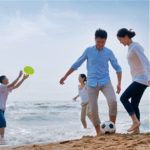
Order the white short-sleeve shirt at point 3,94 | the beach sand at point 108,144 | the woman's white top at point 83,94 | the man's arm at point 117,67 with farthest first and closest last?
1. the woman's white top at point 83,94
2. the white short-sleeve shirt at point 3,94
3. the man's arm at point 117,67
4. the beach sand at point 108,144

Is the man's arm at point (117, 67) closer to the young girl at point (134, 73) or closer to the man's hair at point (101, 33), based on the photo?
the man's hair at point (101, 33)

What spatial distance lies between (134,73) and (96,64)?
0.84 m

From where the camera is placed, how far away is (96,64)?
8.53m

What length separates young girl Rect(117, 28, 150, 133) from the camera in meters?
8.00

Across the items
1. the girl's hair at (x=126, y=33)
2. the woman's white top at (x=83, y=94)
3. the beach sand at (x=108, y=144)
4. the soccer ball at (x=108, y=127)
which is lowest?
the beach sand at (x=108, y=144)

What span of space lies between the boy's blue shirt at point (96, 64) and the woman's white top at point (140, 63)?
70 cm

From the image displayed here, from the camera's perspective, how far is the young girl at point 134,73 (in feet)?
26.2

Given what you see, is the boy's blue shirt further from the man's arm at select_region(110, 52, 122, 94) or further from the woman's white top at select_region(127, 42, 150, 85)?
the woman's white top at select_region(127, 42, 150, 85)

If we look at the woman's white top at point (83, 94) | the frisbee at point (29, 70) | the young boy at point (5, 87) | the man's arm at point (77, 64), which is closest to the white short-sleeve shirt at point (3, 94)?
the young boy at point (5, 87)

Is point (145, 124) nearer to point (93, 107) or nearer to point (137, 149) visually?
point (93, 107)

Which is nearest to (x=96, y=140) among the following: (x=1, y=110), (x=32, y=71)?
(x=32, y=71)

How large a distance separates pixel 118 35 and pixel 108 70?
0.81 metres

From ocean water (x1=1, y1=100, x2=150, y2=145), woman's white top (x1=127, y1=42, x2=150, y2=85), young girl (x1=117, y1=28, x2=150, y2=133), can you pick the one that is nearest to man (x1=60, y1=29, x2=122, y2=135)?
young girl (x1=117, y1=28, x2=150, y2=133)

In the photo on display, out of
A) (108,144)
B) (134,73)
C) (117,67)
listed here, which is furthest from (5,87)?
(108,144)
